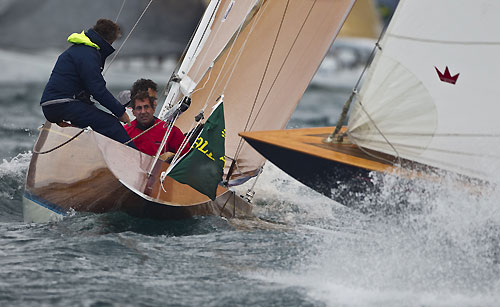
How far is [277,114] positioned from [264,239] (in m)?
1.57

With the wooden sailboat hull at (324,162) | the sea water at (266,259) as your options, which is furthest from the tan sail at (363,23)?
the wooden sailboat hull at (324,162)

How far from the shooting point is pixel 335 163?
542 centimetres

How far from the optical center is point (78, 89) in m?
5.98

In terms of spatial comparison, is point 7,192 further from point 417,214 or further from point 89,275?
point 417,214

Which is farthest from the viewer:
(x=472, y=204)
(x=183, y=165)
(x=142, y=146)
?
(x=142, y=146)

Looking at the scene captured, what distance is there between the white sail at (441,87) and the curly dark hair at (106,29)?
1.77 m

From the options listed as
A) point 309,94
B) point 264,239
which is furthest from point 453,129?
point 309,94

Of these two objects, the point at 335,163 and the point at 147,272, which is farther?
the point at 335,163

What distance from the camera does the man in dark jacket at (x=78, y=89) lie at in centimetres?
586

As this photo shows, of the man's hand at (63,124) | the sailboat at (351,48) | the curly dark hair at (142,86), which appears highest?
the sailboat at (351,48)

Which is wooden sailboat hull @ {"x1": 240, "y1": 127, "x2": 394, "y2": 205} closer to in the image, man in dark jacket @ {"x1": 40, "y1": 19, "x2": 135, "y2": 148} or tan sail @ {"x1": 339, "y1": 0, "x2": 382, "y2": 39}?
man in dark jacket @ {"x1": 40, "y1": 19, "x2": 135, "y2": 148}

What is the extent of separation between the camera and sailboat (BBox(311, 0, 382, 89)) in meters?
23.5

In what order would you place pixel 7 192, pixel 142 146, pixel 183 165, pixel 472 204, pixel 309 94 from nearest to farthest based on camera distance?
pixel 472 204 → pixel 183 165 → pixel 142 146 → pixel 7 192 → pixel 309 94

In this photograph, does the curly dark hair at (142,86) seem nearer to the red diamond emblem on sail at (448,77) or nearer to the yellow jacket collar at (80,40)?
the yellow jacket collar at (80,40)
